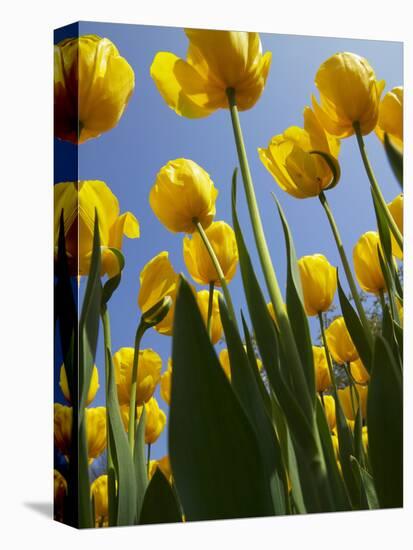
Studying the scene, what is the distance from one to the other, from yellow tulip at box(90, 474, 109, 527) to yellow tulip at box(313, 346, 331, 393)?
95cm

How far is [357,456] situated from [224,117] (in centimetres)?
142

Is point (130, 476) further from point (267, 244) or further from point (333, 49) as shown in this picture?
point (333, 49)

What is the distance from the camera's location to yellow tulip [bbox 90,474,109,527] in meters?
4.62

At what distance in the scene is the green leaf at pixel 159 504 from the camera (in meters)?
4.68

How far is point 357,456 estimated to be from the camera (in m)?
5.08

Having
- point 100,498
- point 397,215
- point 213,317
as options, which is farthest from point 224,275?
point 100,498

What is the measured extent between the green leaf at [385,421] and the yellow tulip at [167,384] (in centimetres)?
89

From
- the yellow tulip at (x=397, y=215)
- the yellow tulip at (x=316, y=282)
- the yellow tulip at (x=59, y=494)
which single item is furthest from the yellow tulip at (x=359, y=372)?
the yellow tulip at (x=59, y=494)

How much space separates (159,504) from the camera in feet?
15.4

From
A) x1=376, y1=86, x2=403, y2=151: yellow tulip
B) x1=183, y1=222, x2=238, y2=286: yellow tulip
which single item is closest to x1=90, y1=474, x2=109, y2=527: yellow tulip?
x1=183, y1=222, x2=238, y2=286: yellow tulip

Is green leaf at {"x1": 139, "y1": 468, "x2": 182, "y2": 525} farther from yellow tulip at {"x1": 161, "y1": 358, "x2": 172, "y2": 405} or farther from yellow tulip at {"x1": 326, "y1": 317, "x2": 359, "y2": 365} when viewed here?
yellow tulip at {"x1": 326, "y1": 317, "x2": 359, "y2": 365}

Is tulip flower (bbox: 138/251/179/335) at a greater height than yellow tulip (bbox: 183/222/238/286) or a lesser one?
lesser

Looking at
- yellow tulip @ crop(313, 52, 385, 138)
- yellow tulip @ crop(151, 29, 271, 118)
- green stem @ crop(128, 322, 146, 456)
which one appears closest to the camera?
green stem @ crop(128, 322, 146, 456)

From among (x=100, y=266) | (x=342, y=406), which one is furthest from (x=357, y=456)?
(x=100, y=266)
